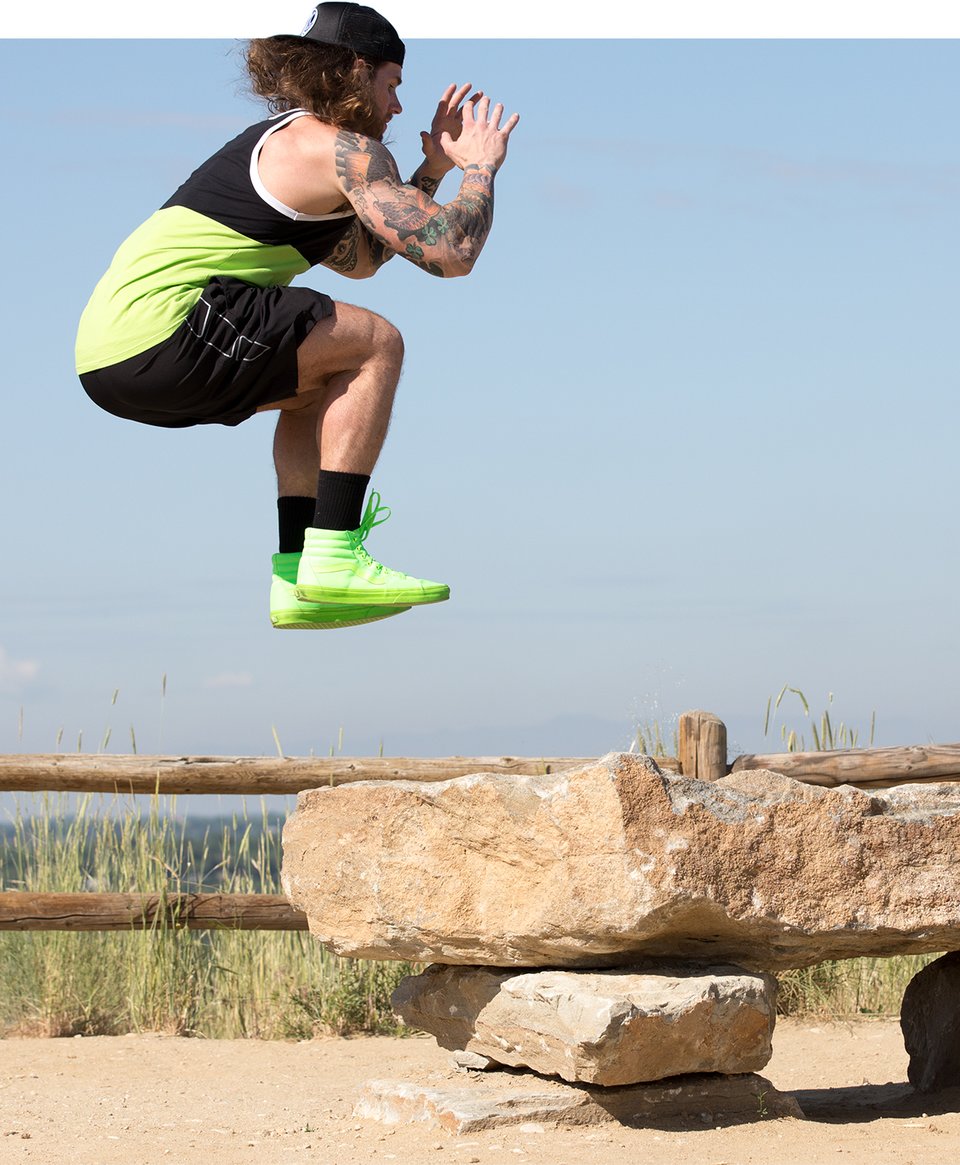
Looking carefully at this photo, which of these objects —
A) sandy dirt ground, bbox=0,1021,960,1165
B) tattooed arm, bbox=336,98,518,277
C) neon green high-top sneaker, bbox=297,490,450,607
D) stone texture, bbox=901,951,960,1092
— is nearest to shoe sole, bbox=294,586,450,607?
neon green high-top sneaker, bbox=297,490,450,607

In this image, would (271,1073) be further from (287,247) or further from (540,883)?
(287,247)

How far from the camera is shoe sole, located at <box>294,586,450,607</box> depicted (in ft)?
10.5

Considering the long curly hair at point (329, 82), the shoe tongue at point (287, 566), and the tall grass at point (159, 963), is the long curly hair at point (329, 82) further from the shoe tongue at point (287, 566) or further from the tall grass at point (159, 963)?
the tall grass at point (159, 963)

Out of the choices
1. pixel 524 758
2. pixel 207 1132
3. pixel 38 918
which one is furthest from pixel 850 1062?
pixel 38 918

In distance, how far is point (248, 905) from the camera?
591cm

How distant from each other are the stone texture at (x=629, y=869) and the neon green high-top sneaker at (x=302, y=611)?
52cm

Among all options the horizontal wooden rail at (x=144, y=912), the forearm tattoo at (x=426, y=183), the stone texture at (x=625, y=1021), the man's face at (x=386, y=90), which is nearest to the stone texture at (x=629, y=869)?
the stone texture at (x=625, y=1021)

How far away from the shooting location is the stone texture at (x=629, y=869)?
3330 mm

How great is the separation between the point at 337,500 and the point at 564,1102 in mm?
1630

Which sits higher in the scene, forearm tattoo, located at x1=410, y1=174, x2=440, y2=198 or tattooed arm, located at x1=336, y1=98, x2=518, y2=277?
forearm tattoo, located at x1=410, y1=174, x2=440, y2=198

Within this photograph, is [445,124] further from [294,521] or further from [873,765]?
[873,765]

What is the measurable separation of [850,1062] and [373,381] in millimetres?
3275

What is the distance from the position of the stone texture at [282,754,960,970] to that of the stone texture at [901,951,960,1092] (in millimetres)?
556

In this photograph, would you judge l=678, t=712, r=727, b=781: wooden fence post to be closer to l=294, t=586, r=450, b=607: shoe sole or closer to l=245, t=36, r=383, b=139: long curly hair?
l=294, t=586, r=450, b=607: shoe sole
